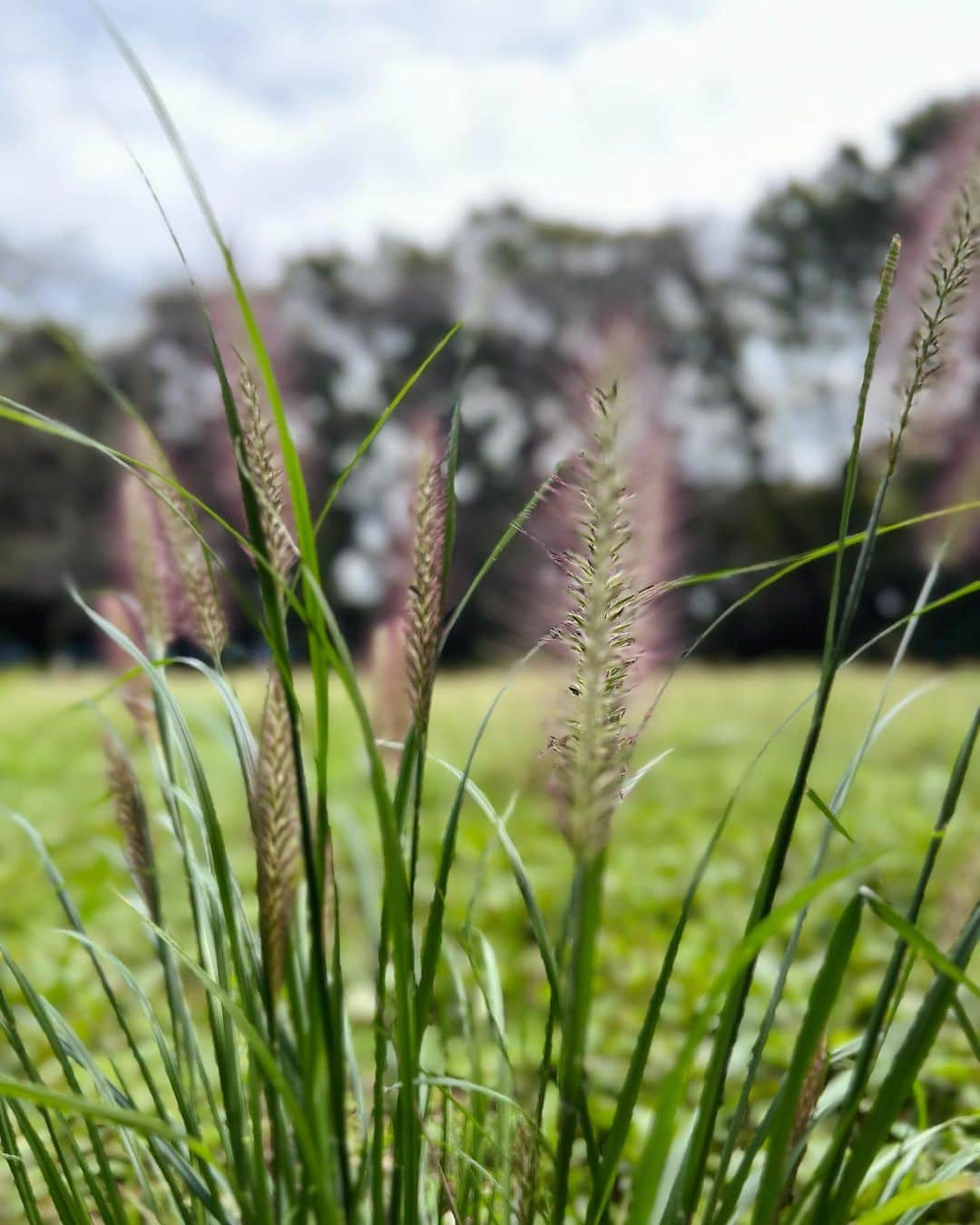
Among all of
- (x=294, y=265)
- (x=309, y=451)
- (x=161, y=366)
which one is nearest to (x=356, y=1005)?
(x=309, y=451)

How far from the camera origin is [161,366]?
14.2 meters

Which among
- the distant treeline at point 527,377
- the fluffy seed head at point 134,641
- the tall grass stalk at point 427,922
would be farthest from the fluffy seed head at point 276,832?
the distant treeline at point 527,377

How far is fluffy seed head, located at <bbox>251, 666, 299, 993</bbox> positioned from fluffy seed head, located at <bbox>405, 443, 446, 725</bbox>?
0.07 metres

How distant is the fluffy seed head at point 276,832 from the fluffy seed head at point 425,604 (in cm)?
7

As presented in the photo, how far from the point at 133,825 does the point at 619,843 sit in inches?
124

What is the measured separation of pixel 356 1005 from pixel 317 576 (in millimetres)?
1797

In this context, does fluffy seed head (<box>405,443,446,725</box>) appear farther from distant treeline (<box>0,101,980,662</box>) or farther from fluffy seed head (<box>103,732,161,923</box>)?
distant treeline (<box>0,101,980,662</box>)

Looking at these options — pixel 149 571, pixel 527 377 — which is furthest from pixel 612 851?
pixel 527 377

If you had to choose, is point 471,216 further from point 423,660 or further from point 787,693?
point 423,660

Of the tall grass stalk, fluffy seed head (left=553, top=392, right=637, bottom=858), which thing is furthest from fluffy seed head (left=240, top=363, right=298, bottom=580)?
fluffy seed head (left=553, top=392, right=637, bottom=858)

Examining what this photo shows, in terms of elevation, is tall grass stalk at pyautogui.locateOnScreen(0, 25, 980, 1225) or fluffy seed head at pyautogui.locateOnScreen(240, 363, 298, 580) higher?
fluffy seed head at pyautogui.locateOnScreen(240, 363, 298, 580)

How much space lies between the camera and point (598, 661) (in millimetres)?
391

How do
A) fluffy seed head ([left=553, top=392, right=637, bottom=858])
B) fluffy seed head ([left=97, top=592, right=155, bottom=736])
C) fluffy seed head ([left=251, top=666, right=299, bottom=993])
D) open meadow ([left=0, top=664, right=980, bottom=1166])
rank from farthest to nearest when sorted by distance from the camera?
open meadow ([left=0, top=664, right=980, bottom=1166])
fluffy seed head ([left=97, top=592, right=155, bottom=736])
fluffy seed head ([left=251, top=666, right=299, bottom=993])
fluffy seed head ([left=553, top=392, right=637, bottom=858])

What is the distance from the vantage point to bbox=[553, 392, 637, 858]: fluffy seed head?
15.4 inches
